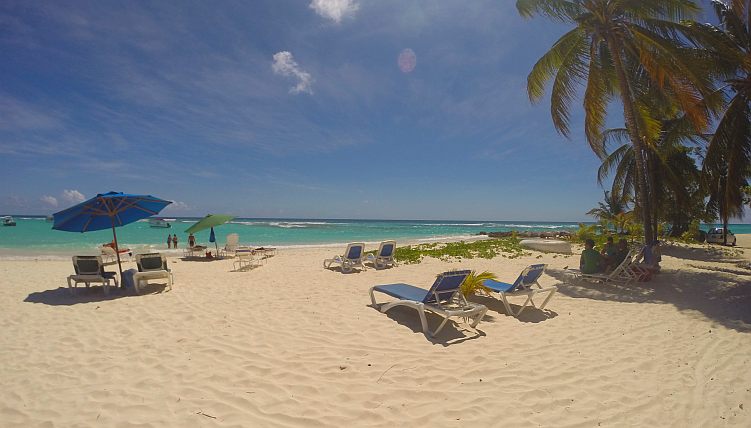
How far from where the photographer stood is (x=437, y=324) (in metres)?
5.42

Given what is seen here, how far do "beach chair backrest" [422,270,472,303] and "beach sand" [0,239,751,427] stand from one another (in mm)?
445

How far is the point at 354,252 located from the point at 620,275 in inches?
277

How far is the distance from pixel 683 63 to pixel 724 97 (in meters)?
2.88

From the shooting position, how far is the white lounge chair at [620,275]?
8.21 metres

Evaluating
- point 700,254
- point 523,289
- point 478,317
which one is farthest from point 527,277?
point 700,254

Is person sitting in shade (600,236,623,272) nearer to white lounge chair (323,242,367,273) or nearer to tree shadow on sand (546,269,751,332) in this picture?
tree shadow on sand (546,269,751,332)

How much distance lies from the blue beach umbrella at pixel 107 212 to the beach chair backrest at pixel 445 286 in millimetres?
6894

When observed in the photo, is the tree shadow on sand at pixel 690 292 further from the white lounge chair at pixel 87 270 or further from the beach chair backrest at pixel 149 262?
the white lounge chair at pixel 87 270

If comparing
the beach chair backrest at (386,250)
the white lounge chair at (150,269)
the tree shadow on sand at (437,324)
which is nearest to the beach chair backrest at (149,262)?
the white lounge chair at (150,269)

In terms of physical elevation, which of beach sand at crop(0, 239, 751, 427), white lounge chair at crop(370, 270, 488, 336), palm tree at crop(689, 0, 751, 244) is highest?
palm tree at crop(689, 0, 751, 244)

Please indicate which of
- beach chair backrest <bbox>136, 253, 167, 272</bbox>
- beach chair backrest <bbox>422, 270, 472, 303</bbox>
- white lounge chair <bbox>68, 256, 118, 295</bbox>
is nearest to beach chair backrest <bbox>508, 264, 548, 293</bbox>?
beach chair backrest <bbox>422, 270, 472, 303</bbox>

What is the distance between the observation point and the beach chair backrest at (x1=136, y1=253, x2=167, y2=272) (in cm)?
783

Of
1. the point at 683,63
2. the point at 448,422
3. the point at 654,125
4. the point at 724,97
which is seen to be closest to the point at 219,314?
the point at 448,422

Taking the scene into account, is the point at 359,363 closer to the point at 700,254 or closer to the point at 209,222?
the point at 209,222
